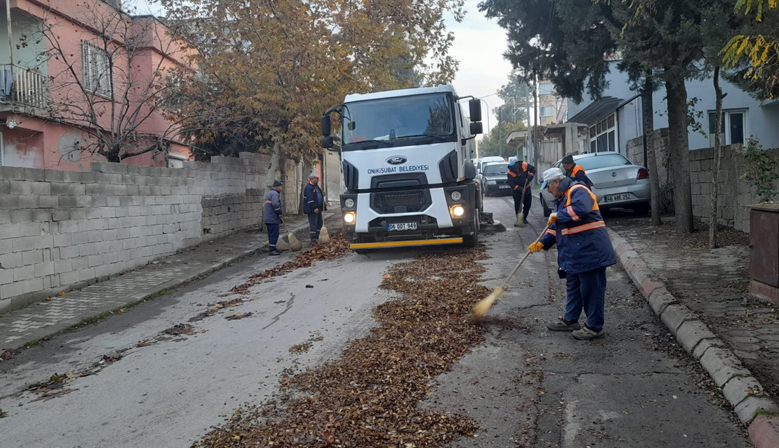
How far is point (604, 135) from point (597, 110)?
3.52 meters

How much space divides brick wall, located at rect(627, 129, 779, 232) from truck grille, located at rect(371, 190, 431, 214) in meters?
4.89

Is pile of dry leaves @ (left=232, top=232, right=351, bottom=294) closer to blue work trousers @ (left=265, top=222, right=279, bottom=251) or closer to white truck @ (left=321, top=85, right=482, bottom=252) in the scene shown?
blue work trousers @ (left=265, top=222, right=279, bottom=251)

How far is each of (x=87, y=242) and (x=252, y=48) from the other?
26.6 feet

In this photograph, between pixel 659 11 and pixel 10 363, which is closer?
pixel 10 363

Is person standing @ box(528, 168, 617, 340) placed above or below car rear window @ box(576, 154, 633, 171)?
below

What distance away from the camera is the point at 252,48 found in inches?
686

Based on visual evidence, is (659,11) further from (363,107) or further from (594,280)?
(594,280)

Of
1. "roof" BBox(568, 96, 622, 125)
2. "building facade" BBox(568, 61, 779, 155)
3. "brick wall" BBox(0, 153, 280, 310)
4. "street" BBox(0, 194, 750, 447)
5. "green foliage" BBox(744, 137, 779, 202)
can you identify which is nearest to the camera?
"street" BBox(0, 194, 750, 447)

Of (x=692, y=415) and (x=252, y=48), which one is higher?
(x=252, y=48)

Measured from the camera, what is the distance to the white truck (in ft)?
39.5

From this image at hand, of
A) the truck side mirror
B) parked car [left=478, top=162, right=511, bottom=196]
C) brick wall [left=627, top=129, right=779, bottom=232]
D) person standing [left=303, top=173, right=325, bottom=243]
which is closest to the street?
brick wall [left=627, top=129, right=779, bottom=232]

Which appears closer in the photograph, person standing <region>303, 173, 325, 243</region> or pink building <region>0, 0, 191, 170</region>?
pink building <region>0, 0, 191, 170</region>

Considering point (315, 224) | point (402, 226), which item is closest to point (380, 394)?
point (402, 226)

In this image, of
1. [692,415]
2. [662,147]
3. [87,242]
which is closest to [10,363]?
[87,242]
